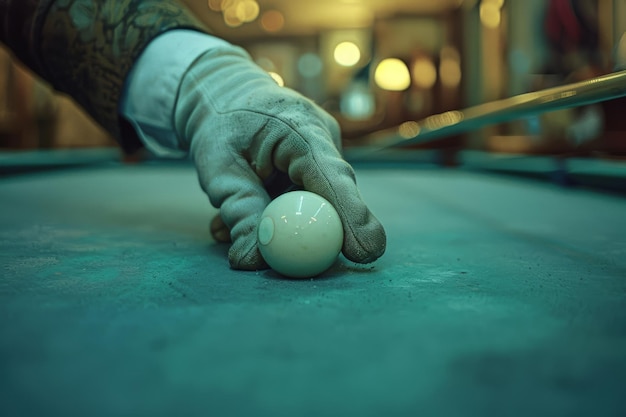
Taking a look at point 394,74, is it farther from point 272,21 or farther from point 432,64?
point 272,21

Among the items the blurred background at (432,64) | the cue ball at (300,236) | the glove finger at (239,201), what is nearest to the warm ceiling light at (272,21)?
the blurred background at (432,64)

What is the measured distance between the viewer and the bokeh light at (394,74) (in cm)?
881

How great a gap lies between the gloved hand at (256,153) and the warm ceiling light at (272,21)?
9.73m

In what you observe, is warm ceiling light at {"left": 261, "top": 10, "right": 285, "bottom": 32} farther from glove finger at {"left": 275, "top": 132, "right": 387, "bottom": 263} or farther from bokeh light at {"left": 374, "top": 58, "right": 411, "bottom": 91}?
glove finger at {"left": 275, "top": 132, "right": 387, "bottom": 263}

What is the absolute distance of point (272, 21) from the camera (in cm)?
1120

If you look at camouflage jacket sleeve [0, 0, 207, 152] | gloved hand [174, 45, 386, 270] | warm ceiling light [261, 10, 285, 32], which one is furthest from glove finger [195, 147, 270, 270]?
warm ceiling light [261, 10, 285, 32]

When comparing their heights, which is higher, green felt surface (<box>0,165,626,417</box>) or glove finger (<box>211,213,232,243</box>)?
green felt surface (<box>0,165,626,417</box>)

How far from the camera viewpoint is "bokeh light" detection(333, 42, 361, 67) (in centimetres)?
1170

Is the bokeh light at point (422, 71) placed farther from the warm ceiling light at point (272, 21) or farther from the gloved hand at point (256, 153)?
the gloved hand at point (256, 153)

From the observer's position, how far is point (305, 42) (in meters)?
12.8

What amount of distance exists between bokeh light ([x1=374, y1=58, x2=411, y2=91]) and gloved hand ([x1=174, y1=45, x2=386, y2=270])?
7.86 m

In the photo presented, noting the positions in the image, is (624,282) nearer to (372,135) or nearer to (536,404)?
(536,404)

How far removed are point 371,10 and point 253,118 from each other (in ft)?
32.4

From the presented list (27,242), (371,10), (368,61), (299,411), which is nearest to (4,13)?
(27,242)
